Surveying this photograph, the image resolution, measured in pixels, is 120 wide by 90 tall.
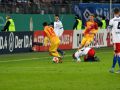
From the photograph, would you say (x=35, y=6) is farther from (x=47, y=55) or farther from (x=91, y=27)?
(x=91, y=27)

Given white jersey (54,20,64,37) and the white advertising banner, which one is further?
the white advertising banner

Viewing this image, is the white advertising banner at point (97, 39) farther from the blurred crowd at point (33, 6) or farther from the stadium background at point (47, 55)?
the blurred crowd at point (33, 6)

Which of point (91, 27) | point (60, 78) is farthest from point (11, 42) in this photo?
point (60, 78)

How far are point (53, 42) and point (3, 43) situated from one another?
546 centimetres

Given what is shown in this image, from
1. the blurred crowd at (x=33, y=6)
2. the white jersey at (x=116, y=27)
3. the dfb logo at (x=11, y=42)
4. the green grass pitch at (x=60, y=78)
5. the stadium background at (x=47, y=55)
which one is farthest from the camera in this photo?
the blurred crowd at (x=33, y=6)

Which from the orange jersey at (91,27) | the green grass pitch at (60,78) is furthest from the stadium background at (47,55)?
the orange jersey at (91,27)

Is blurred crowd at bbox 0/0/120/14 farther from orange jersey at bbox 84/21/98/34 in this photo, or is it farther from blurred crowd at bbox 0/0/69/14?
orange jersey at bbox 84/21/98/34

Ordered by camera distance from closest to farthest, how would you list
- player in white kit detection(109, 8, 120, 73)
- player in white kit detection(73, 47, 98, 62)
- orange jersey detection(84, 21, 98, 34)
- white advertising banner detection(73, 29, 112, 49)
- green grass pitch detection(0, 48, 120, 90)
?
1. green grass pitch detection(0, 48, 120, 90)
2. player in white kit detection(109, 8, 120, 73)
3. player in white kit detection(73, 47, 98, 62)
4. orange jersey detection(84, 21, 98, 34)
5. white advertising banner detection(73, 29, 112, 49)

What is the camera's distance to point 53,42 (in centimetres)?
2797

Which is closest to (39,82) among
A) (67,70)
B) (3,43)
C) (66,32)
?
(67,70)

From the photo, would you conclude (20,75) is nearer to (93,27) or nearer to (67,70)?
(67,70)

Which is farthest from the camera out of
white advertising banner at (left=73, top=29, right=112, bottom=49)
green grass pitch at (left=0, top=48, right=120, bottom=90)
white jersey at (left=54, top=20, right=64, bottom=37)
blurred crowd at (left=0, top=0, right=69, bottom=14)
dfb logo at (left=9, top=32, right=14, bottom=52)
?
blurred crowd at (left=0, top=0, right=69, bottom=14)

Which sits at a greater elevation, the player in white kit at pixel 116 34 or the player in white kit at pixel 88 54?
the player in white kit at pixel 116 34

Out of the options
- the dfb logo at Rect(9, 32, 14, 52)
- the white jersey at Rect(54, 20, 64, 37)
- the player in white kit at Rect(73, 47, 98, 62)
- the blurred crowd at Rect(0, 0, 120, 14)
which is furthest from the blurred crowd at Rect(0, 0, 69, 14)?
the player in white kit at Rect(73, 47, 98, 62)
